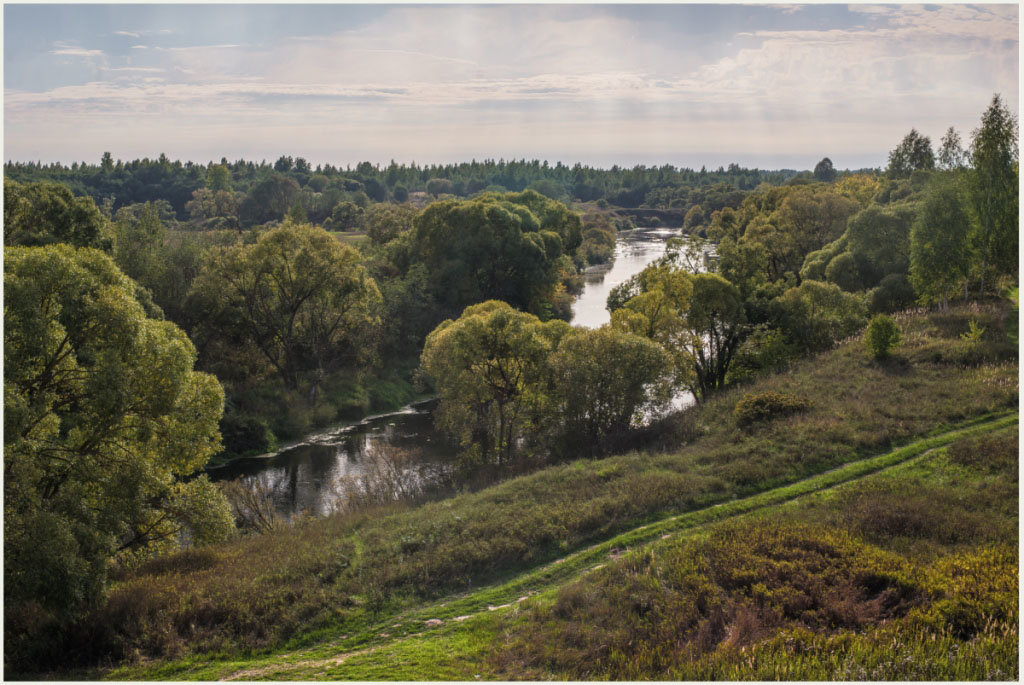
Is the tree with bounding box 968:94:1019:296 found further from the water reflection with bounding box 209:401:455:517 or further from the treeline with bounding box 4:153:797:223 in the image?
the treeline with bounding box 4:153:797:223

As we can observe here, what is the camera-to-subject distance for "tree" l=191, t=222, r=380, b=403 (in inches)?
1523

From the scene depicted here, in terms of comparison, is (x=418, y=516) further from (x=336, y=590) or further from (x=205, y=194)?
(x=205, y=194)

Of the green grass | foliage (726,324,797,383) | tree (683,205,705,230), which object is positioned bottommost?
the green grass

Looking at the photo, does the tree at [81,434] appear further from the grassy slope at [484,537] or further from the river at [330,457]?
the river at [330,457]

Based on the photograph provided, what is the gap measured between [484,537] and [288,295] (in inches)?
1020

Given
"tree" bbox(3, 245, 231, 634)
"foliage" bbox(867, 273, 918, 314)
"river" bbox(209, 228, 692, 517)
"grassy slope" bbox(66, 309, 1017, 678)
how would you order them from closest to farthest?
"tree" bbox(3, 245, 231, 634) < "grassy slope" bbox(66, 309, 1017, 678) < "river" bbox(209, 228, 692, 517) < "foliage" bbox(867, 273, 918, 314)

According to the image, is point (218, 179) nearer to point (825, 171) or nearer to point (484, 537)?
point (825, 171)

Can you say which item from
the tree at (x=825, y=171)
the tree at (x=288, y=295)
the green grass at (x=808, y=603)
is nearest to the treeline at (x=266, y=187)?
the tree at (x=825, y=171)

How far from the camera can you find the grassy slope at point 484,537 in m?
14.2

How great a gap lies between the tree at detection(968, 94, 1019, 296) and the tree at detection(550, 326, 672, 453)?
17605 millimetres

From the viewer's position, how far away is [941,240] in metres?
34.6

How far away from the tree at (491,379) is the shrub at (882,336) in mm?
14148

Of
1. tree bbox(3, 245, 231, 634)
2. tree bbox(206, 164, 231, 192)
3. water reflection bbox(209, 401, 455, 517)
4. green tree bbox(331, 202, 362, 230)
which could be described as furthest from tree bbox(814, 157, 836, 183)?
tree bbox(3, 245, 231, 634)

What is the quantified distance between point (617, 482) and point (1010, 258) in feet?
81.9
